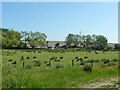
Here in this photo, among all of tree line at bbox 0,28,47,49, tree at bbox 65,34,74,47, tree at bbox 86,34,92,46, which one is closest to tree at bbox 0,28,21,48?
tree line at bbox 0,28,47,49

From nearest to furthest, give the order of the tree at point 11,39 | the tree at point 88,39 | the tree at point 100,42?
the tree at point 11,39 < the tree at point 100,42 < the tree at point 88,39

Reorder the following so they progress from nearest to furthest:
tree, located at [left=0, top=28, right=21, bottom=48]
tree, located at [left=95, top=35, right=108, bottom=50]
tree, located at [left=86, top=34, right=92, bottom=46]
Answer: tree, located at [left=0, top=28, right=21, bottom=48], tree, located at [left=95, top=35, right=108, bottom=50], tree, located at [left=86, top=34, right=92, bottom=46]

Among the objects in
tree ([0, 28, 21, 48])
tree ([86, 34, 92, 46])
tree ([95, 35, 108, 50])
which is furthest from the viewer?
tree ([86, 34, 92, 46])

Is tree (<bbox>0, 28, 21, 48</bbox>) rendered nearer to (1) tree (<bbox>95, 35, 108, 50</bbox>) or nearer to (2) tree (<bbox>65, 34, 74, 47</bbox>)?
(2) tree (<bbox>65, 34, 74, 47</bbox>)

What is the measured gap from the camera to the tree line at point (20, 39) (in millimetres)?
77250

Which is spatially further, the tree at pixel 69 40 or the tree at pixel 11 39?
the tree at pixel 69 40

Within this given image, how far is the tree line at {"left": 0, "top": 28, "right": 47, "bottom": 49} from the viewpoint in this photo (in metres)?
77.2

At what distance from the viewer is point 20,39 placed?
84875 mm

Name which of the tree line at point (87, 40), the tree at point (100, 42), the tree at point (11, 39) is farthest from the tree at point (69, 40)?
the tree at point (11, 39)

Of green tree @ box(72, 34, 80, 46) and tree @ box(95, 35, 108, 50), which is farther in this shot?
green tree @ box(72, 34, 80, 46)

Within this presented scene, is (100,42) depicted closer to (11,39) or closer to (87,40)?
(87,40)

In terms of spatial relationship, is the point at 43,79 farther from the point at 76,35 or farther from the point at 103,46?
the point at 76,35

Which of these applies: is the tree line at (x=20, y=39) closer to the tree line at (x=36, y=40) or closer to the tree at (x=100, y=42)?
the tree line at (x=36, y=40)

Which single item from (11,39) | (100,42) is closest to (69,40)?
(100,42)
